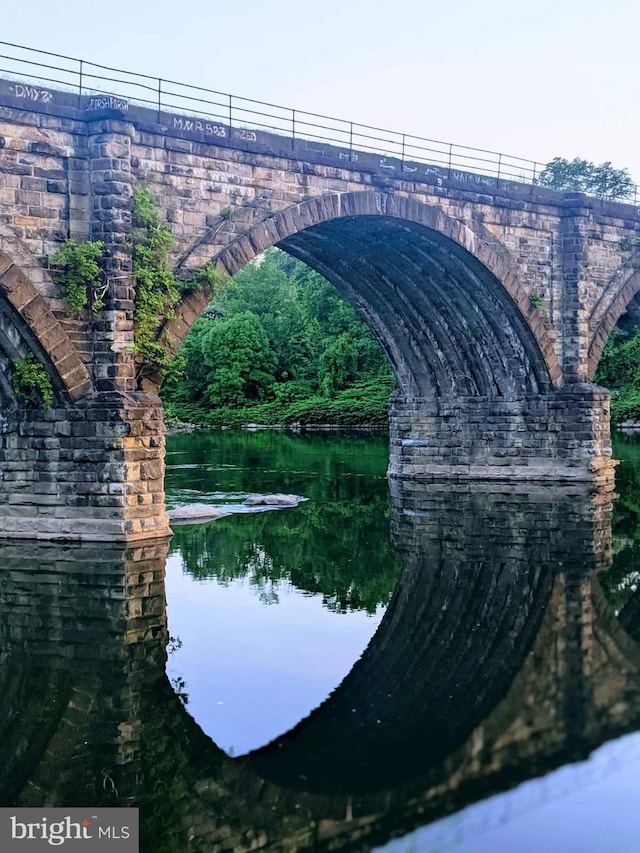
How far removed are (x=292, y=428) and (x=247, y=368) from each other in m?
9.81

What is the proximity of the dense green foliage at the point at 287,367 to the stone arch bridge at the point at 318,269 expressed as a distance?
34395 millimetres

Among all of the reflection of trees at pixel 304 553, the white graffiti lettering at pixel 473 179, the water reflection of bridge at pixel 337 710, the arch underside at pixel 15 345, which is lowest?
the water reflection of bridge at pixel 337 710

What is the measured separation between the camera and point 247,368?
81812mm

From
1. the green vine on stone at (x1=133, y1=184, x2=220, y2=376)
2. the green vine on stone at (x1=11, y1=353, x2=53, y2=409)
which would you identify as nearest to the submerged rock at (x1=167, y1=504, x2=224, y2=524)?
the green vine on stone at (x1=133, y1=184, x2=220, y2=376)

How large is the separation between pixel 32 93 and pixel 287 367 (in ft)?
210

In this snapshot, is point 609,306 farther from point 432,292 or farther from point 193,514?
point 193,514

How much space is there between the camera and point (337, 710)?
11484mm

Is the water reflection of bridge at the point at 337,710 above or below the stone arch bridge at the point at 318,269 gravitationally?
below

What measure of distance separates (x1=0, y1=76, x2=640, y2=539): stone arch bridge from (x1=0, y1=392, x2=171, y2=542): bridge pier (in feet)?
0.12

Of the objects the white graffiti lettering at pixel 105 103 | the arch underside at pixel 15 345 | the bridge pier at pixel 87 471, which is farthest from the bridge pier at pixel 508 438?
the white graffiti lettering at pixel 105 103

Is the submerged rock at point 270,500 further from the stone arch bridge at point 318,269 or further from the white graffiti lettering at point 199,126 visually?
the white graffiti lettering at point 199,126

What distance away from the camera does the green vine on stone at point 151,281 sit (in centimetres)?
2186

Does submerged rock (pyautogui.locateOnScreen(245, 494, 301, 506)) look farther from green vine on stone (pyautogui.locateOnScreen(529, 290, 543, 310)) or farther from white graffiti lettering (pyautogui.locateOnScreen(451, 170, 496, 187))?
white graffiti lettering (pyautogui.locateOnScreen(451, 170, 496, 187))

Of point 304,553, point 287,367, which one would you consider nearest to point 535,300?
point 304,553
